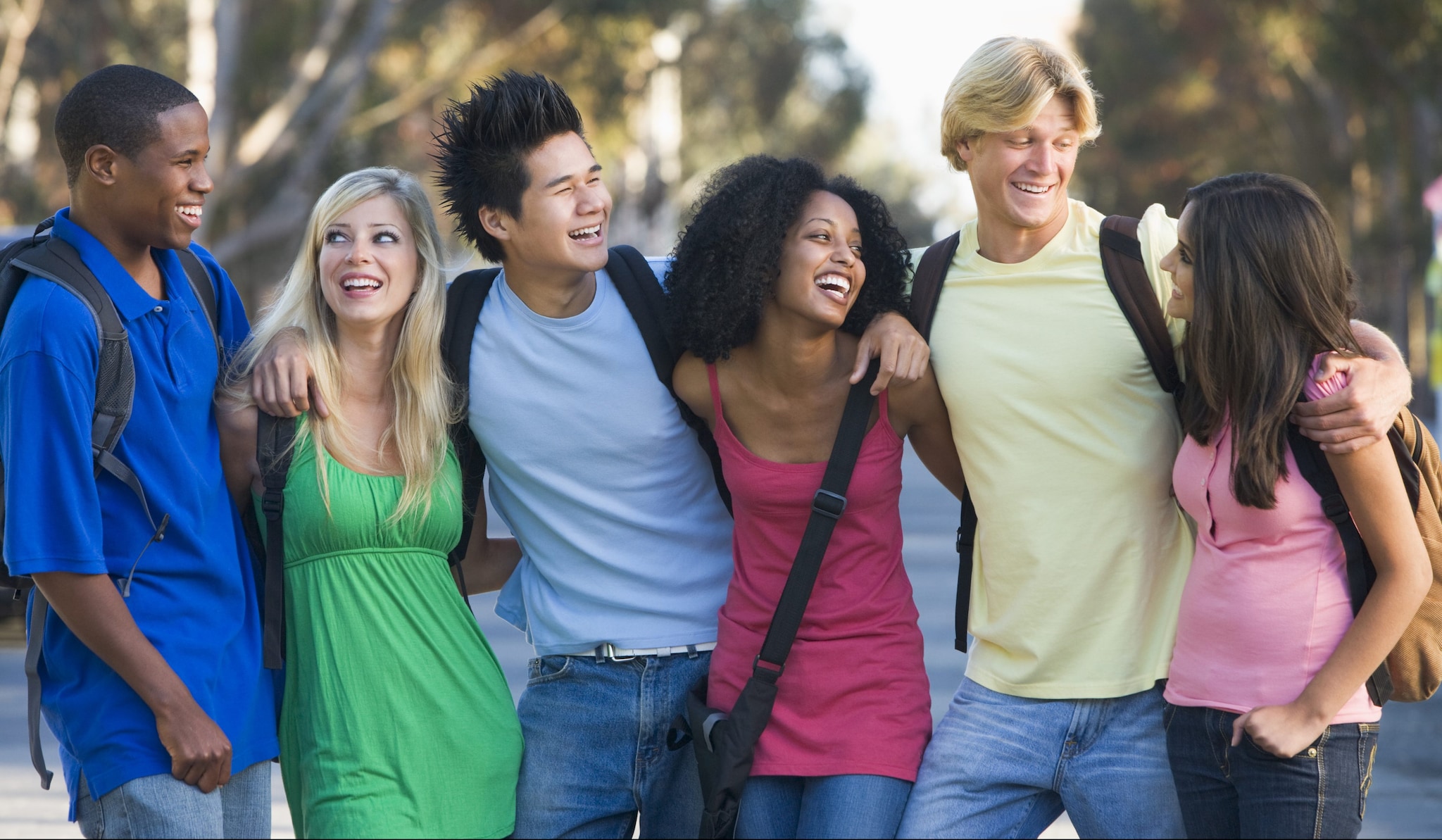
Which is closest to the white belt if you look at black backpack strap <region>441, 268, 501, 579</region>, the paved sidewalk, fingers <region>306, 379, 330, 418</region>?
black backpack strap <region>441, 268, 501, 579</region>

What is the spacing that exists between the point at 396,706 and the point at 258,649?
1.11ft

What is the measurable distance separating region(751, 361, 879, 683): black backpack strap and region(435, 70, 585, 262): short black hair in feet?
3.76

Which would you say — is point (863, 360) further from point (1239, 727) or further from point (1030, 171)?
point (1239, 727)

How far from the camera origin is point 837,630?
3.28 metres

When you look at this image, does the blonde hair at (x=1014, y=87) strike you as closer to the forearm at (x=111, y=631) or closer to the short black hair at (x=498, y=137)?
the short black hair at (x=498, y=137)

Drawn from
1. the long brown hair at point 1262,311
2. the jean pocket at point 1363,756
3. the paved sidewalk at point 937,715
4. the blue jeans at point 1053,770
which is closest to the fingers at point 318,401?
the blue jeans at point 1053,770

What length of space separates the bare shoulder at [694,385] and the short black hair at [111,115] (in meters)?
1.34

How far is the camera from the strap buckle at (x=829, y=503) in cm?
319

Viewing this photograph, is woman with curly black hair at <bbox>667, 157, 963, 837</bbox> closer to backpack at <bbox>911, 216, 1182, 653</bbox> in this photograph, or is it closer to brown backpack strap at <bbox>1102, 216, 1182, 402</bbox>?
backpack at <bbox>911, 216, 1182, 653</bbox>

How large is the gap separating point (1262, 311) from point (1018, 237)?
0.71 m

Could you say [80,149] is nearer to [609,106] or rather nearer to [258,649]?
[258,649]

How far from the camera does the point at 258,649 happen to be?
315 cm

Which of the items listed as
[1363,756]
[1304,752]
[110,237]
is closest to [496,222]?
[110,237]

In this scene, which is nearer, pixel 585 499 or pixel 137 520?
pixel 137 520
